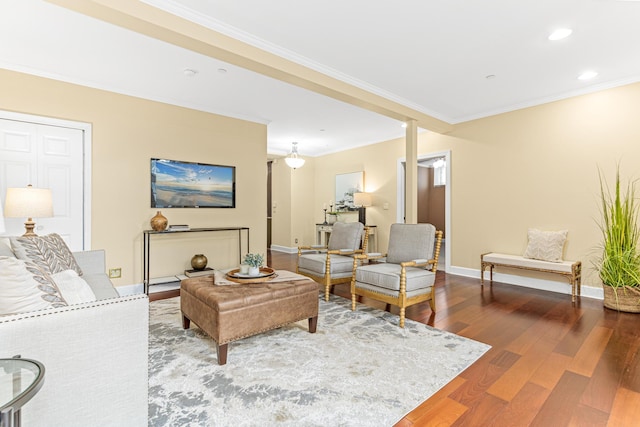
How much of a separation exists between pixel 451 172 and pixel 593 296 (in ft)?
8.51

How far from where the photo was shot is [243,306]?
2295mm

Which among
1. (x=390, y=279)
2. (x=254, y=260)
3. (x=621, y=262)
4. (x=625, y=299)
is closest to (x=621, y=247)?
(x=621, y=262)

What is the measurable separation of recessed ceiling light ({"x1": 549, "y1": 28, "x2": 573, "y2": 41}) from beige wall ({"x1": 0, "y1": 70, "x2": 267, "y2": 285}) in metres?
4.09

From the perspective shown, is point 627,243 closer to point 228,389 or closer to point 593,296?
point 593,296

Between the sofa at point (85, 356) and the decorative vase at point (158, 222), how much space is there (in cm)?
289

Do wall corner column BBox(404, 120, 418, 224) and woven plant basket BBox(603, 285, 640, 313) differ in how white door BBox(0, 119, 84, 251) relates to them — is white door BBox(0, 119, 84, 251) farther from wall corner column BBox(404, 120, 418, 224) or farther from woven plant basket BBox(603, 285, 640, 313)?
woven plant basket BBox(603, 285, 640, 313)

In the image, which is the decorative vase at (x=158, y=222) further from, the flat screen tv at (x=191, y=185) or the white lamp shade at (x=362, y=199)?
the white lamp shade at (x=362, y=199)

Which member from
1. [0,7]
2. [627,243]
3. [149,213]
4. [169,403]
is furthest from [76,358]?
[627,243]

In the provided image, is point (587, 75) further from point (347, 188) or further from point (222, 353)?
point (222, 353)

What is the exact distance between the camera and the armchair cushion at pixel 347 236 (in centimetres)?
427

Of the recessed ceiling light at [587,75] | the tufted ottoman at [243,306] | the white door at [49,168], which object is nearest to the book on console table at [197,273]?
the white door at [49,168]

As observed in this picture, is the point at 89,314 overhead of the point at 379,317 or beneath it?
overhead

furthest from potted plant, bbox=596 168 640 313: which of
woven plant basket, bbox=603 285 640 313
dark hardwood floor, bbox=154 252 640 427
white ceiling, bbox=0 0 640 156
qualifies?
white ceiling, bbox=0 0 640 156

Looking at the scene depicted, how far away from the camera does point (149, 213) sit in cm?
430
